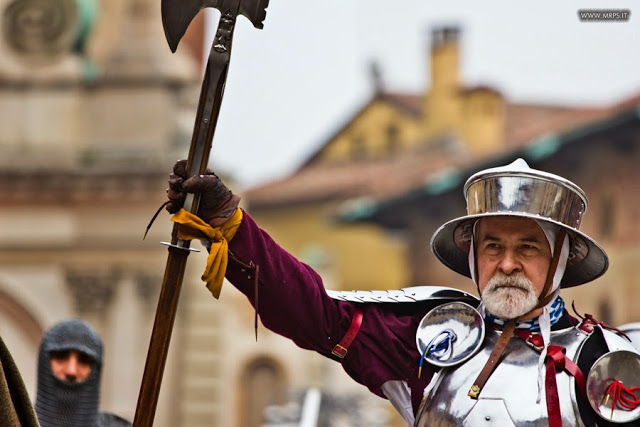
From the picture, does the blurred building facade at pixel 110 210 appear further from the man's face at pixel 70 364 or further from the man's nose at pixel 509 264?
the man's nose at pixel 509 264

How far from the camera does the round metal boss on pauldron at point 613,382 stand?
4.96 metres

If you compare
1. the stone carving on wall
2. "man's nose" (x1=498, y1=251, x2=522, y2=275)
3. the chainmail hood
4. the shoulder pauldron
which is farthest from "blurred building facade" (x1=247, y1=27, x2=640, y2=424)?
"man's nose" (x1=498, y1=251, x2=522, y2=275)

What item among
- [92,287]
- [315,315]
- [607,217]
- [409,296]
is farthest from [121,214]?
[315,315]

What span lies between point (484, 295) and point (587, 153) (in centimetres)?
1474

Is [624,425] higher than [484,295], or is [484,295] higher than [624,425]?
[484,295]

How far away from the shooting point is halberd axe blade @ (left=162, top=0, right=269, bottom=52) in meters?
4.92

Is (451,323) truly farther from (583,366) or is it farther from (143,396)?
(143,396)

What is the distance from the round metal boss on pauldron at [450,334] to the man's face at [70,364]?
2259 mm

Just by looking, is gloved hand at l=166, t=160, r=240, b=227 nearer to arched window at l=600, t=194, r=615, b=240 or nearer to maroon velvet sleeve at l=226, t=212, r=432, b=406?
maroon velvet sleeve at l=226, t=212, r=432, b=406

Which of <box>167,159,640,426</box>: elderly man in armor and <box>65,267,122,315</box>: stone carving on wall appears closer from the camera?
<box>167,159,640,426</box>: elderly man in armor

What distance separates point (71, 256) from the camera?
81.1 ft

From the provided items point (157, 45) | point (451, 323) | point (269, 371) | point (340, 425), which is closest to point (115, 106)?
point (157, 45)

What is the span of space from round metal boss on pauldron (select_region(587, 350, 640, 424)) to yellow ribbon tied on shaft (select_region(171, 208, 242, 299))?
102 centimetres

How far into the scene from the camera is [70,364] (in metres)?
7.22
